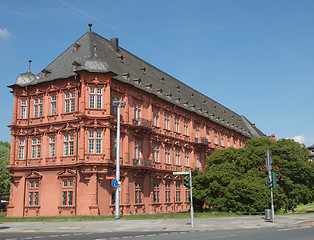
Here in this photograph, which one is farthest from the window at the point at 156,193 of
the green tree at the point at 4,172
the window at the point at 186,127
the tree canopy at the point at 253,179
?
the green tree at the point at 4,172

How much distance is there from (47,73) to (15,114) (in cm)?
590

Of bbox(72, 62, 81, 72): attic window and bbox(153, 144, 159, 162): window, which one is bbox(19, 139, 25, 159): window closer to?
bbox(72, 62, 81, 72): attic window

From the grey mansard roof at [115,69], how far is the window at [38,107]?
2.04 metres

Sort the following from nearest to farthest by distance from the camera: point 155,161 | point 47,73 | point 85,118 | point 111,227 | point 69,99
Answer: point 111,227
point 85,118
point 69,99
point 47,73
point 155,161

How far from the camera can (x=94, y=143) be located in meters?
35.8

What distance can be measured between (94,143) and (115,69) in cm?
999

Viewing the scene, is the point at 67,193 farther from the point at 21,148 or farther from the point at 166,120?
the point at 166,120

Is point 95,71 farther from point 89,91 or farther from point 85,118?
point 85,118

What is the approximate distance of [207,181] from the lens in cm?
4303

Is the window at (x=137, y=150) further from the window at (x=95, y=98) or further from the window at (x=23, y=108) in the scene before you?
the window at (x=23, y=108)

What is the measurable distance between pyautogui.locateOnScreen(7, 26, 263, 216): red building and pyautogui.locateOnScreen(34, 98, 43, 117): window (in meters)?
0.11

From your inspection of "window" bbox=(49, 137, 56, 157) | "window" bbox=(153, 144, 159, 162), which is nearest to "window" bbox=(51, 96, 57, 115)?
"window" bbox=(49, 137, 56, 157)

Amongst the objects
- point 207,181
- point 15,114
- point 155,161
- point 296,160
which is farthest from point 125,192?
point 296,160

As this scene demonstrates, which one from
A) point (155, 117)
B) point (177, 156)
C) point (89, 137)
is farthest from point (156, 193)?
point (89, 137)
